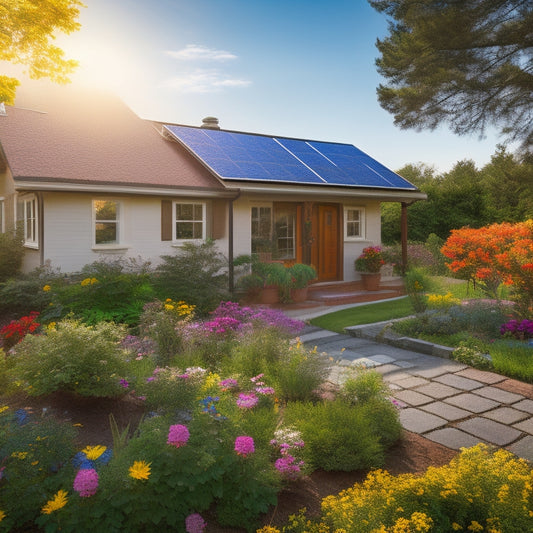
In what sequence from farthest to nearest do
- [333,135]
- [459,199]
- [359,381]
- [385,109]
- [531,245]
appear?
[459,199], [333,135], [531,245], [385,109], [359,381]

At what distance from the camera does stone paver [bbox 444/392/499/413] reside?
186 inches

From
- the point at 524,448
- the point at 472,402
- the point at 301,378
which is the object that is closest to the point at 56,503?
the point at 301,378

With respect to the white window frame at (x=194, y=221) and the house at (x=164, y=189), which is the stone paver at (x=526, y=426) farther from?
the white window frame at (x=194, y=221)

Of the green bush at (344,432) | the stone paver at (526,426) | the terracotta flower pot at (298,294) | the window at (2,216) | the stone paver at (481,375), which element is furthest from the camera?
the window at (2,216)

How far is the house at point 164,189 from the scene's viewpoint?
988 cm

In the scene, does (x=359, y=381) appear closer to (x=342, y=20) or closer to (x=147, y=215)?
(x=342, y=20)

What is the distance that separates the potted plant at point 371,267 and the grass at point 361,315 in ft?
6.51

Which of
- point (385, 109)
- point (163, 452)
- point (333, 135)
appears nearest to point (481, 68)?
Answer: point (385, 109)

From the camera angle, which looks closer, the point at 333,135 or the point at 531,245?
the point at 531,245

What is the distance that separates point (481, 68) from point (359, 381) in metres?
3.20

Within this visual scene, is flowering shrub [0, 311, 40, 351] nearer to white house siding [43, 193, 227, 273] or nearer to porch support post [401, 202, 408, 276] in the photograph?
white house siding [43, 193, 227, 273]

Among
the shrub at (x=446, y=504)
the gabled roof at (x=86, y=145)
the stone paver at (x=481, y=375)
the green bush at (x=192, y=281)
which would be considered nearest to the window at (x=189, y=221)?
the gabled roof at (x=86, y=145)

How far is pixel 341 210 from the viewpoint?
13.8 meters

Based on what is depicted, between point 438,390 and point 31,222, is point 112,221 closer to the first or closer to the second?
point 31,222
